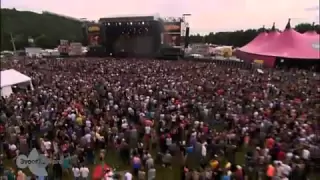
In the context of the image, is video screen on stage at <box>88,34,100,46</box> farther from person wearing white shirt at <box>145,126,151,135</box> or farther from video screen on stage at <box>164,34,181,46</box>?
person wearing white shirt at <box>145,126,151,135</box>

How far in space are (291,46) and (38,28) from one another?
62.1 m

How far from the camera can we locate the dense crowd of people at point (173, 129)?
24.3 feet

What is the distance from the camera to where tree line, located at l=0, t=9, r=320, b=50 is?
2200 inches

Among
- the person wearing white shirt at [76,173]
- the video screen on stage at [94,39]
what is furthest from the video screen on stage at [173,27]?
the person wearing white shirt at [76,173]

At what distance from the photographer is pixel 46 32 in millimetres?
74625

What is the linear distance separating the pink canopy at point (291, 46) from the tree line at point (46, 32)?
1895 centimetres

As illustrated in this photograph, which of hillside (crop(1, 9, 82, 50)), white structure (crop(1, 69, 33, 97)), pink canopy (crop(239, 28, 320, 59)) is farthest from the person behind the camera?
hillside (crop(1, 9, 82, 50))

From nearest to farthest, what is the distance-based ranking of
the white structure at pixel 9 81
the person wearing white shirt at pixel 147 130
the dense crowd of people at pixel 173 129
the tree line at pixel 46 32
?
the dense crowd of people at pixel 173 129 → the person wearing white shirt at pixel 147 130 → the white structure at pixel 9 81 → the tree line at pixel 46 32

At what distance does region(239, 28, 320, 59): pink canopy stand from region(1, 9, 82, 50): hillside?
44.8 m

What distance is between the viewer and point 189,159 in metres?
8.12

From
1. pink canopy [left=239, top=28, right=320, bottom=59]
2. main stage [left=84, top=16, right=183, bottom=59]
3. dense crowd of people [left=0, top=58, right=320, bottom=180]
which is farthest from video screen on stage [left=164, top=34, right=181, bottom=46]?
dense crowd of people [left=0, top=58, right=320, bottom=180]

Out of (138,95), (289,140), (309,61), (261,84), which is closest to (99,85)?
(138,95)

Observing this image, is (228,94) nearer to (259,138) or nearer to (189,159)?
(259,138)

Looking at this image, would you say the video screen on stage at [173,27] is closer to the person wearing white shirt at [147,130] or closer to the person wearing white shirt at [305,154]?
the person wearing white shirt at [147,130]
